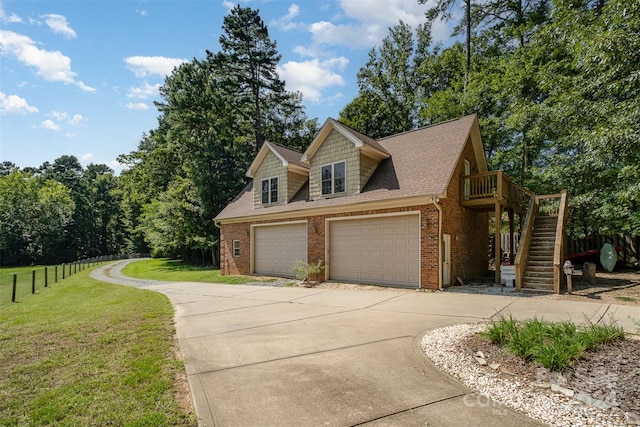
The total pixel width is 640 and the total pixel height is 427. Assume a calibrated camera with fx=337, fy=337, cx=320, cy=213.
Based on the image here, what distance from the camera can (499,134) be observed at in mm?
20047

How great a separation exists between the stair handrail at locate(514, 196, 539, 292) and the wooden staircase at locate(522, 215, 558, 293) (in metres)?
0.19

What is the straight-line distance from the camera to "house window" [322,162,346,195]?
1428cm

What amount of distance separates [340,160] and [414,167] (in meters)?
3.16

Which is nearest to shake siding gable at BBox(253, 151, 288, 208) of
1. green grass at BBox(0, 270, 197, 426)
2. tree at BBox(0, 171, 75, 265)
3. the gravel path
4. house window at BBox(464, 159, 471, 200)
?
the gravel path

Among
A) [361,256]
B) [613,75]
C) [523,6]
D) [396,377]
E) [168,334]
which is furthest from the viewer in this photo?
[523,6]

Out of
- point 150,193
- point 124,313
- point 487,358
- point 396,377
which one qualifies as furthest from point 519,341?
point 150,193

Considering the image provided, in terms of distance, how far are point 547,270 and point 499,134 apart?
38.6 feet

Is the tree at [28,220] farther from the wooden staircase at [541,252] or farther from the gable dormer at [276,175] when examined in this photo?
the wooden staircase at [541,252]

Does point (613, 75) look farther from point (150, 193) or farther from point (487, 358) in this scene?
point (150, 193)

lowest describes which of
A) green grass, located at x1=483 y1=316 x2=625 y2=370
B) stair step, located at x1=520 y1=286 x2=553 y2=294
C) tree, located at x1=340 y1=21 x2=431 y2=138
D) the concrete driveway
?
stair step, located at x1=520 y1=286 x2=553 y2=294

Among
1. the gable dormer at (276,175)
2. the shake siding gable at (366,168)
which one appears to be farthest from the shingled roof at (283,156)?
the shake siding gable at (366,168)

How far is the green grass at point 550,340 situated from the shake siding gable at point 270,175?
12598mm

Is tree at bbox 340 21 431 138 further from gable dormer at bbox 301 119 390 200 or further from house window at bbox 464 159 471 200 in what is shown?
house window at bbox 464 159 471 200

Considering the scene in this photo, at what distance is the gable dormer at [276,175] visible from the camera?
54.2 ft
